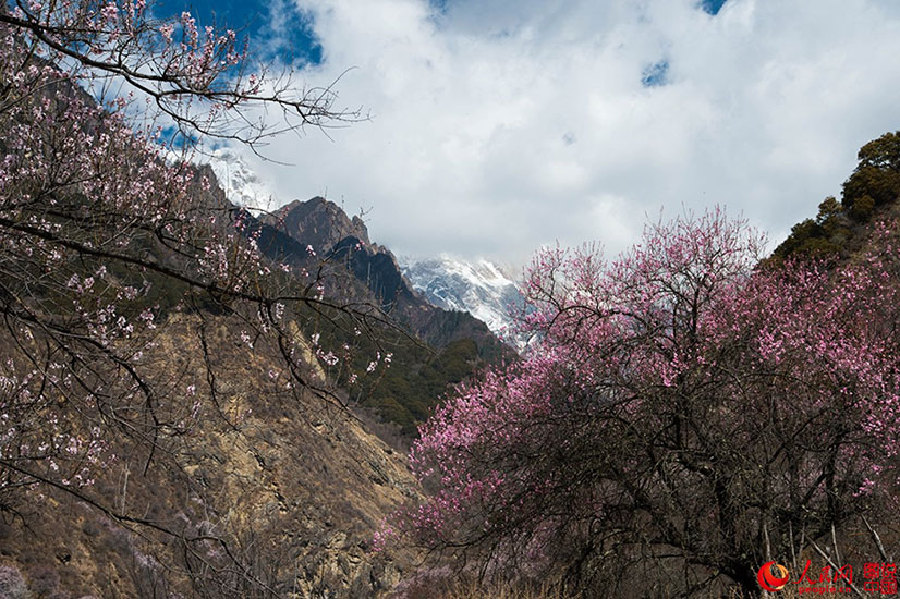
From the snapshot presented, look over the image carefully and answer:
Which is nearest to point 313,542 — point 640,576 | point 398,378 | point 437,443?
point 437,443

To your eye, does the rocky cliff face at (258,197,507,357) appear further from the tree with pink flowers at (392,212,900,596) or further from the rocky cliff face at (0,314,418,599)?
the tree with pink flowers at (392,212,900,596)

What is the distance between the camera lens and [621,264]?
31.7 ft

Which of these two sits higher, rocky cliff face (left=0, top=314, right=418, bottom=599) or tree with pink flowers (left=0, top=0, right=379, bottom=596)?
tree with pink flowers (left=0, top=0, right=379, bottom=596)

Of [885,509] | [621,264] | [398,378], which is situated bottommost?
[885,509]

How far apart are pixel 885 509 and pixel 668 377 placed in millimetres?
3601

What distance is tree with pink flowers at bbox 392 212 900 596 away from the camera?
7.19 metres

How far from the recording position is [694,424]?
295 inches

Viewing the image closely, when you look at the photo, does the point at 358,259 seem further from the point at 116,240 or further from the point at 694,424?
the point at 694,424

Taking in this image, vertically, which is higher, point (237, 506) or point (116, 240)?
point (116, 240)

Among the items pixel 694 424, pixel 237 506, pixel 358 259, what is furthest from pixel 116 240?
pixel 237 506

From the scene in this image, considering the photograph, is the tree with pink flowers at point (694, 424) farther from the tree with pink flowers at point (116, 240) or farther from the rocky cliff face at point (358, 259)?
the tree with pink flowers at point (116, 240)

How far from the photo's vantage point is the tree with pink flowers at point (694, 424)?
7.19 metres

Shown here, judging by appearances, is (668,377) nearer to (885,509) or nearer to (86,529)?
(885,509)

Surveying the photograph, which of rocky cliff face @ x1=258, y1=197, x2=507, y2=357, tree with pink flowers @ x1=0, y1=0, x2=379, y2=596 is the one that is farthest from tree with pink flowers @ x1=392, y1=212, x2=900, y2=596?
tree with pink flowers @ x1=0, y1=0, x2=379, y2=596
